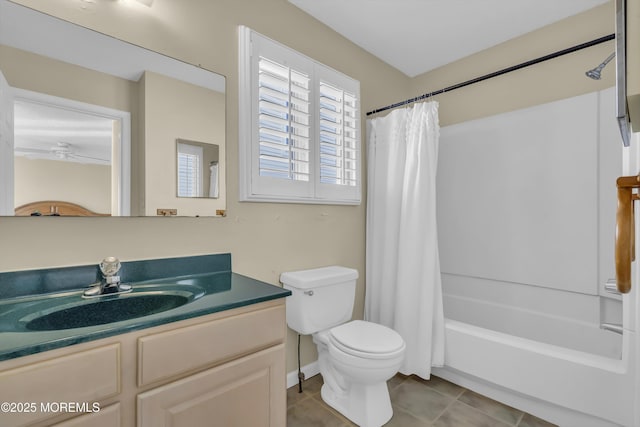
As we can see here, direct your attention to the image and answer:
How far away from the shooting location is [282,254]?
6.55 feet

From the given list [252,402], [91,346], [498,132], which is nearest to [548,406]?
[252,402]

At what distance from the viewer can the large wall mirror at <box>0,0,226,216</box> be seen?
1166 millimetres

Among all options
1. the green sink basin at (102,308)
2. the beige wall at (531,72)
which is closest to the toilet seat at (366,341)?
the green sink basin at (102,308)

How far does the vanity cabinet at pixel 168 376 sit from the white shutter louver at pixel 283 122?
0.94m

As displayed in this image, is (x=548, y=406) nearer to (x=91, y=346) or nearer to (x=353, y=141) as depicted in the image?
(x=353, y=141)

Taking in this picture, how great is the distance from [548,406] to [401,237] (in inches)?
49.0

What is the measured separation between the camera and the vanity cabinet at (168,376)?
782 millimetres

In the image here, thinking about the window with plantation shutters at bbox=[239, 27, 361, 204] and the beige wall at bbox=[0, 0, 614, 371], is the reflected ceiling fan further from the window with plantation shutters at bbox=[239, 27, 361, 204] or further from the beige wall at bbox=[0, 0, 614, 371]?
the window with plantation shutters at bbox=[239, 27, 361, 204]

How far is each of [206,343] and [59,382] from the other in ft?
1.27

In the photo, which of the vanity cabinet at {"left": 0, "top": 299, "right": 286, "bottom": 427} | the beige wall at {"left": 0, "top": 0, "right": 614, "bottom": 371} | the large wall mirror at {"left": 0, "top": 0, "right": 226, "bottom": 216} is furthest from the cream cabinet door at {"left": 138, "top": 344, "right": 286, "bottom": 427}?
the large wall mirror at {"left": 0, "top": 0, "right": 226, "bottom": 216}

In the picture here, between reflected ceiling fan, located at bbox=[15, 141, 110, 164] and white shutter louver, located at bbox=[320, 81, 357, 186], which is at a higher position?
white shutter louver, located at bbox=[320, 81, 357, 186]

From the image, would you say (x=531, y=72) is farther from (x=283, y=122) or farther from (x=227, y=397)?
(x=227, y=397)

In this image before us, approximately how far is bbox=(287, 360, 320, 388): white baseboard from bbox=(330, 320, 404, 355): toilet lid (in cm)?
51

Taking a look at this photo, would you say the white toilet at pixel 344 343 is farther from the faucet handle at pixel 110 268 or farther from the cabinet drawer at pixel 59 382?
the cabinet drawer at pixel 59 382
